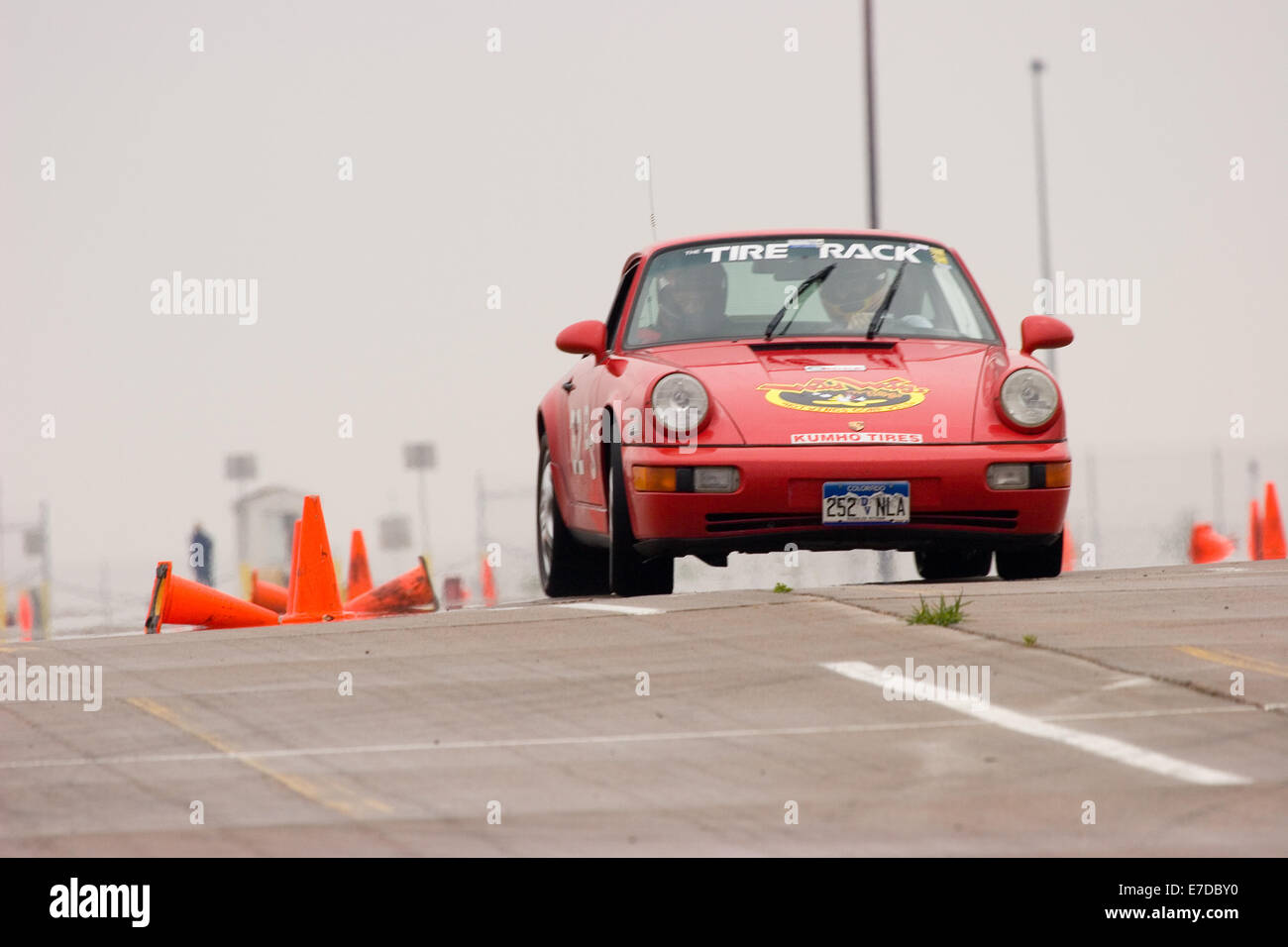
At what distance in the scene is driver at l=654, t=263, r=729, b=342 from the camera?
350 inches

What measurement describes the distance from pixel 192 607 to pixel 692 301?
301 centimetres

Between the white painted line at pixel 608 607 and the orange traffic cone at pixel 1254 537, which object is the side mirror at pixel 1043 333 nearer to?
the white painted line at pixel 608 607

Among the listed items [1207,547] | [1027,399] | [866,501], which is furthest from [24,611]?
[1027,399]

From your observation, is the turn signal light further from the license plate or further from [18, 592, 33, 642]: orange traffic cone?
[18, 592, 33, 642]: orange traffic cone

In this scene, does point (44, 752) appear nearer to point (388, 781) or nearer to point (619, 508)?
point (388, 781)

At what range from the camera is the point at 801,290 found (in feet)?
29.3

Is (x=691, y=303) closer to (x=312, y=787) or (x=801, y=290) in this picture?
(x=801, y=290)

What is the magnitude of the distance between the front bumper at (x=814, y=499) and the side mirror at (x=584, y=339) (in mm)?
1200

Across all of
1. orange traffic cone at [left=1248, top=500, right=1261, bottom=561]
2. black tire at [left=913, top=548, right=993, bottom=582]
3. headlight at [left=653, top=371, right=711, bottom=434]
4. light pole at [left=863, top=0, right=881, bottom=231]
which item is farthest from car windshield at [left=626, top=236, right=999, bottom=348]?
light pole at [left=863, top=0, right=881, bottom=231]

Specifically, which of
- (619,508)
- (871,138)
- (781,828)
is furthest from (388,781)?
(871,138)

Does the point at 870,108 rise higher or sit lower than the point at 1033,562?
higher

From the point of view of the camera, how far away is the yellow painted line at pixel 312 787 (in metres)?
4.63

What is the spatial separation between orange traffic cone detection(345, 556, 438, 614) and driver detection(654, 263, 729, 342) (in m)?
3.01

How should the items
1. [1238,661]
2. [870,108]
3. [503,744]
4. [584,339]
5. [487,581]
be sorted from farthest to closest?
[870,108] → [487,581] → [584,339] → [1238,661] → [503,744]
